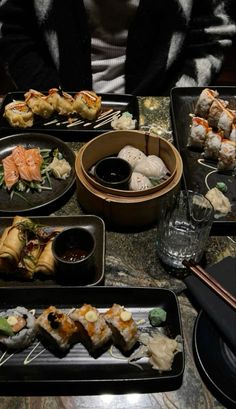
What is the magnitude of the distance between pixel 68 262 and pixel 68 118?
117cm

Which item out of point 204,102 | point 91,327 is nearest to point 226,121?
point 204,102

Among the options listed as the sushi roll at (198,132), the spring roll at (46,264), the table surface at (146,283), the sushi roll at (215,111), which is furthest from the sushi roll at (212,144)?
the spring roll at (46,264)

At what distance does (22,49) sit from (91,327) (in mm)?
2108

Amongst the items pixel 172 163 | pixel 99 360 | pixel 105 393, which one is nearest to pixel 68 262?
pixel 99 360

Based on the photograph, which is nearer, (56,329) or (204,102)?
(56,329)

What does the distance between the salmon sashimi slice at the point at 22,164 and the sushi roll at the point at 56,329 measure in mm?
815

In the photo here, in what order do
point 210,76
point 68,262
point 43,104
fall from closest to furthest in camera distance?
point 68,262 < point 43,104 < point 210,76

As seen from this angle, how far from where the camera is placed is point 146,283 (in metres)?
1.72

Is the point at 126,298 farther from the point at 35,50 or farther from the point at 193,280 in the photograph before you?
the point at 35,50

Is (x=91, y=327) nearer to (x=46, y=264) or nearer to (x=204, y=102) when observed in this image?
(x=46, y=264)

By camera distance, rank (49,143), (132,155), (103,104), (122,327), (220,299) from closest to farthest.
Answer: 1. (220,299)
2. (122,327)
3. (132,155)
4. (49,143)
5. (103,104)

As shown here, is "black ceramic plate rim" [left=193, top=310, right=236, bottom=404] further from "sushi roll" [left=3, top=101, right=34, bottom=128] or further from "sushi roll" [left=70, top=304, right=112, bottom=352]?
"sushi roll" [left=3, top=101, right=34, bottom=128]

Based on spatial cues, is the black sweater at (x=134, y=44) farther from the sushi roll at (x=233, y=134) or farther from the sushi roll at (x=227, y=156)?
the sushi roll at (x=227, y=156)

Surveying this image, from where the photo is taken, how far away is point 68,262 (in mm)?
1591
